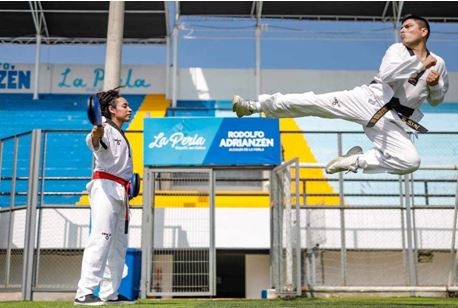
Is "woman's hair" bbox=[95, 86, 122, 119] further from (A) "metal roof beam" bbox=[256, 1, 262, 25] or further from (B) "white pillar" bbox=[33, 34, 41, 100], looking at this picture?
(B) "white pillar" bbox=[33, 34, 41, 100]

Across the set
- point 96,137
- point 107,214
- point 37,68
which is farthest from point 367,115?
point 37,68

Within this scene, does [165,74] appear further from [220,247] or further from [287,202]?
[287,202]

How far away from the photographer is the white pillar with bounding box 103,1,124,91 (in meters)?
10.0

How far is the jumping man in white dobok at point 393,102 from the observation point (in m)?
4.94

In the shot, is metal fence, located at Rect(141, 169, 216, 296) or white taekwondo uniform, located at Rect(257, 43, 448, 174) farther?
metal fence, located at Rect(141, 169, 216, 296)

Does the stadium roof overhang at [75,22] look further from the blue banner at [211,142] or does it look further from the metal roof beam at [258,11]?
the blue banner at [211,142]

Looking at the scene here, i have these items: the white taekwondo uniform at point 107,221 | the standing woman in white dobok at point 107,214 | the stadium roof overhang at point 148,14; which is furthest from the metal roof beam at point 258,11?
the white taekwondo uniform at point 107,221

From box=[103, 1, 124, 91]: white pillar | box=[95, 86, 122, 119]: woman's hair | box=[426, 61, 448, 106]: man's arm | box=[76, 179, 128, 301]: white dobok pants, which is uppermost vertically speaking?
box=[103, 1, 124, 91]: white pillar

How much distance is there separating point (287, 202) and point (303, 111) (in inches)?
129

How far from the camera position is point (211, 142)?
963cm

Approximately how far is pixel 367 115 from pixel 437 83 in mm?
651

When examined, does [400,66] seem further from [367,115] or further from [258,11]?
[258,11]

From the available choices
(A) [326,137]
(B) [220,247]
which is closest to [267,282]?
(B) [220,247]

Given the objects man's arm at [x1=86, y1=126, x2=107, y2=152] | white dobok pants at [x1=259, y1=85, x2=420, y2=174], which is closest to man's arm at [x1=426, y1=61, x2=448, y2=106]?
white dobok pants at [x1=259, y1=85, x2=420, y2=174]
